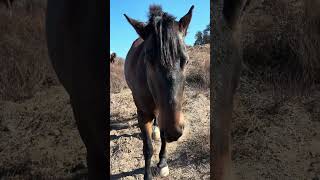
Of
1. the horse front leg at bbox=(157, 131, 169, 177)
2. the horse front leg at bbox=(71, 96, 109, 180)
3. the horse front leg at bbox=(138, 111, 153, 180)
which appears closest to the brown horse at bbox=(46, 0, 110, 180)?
the horse front leg at bbox=(71, 96, 109, 180)

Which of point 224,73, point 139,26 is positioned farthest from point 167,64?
point 139,26

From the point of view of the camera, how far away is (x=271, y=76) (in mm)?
2076

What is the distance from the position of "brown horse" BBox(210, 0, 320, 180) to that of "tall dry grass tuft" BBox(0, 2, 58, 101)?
3.34 feet

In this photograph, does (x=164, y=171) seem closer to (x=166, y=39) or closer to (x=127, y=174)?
→ (x=127, y=174)

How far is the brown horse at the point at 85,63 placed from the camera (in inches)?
84.5

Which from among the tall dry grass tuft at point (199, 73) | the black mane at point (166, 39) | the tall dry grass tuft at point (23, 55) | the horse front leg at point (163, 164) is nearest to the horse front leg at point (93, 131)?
the tall dry grass tuft at point (23, 55)

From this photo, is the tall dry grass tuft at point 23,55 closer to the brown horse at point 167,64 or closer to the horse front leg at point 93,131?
the horse front leg at point 93,131

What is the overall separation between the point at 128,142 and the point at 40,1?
2.61 m

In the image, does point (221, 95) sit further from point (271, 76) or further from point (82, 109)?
point (82, 109)

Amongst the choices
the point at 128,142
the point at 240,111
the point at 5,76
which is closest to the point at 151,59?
the point at 240,111

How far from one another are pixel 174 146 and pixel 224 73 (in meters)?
2.32

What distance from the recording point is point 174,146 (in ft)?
13.9

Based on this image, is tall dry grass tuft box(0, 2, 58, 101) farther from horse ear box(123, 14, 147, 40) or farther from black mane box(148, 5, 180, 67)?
horse ear box(123, 14, 147, 40)

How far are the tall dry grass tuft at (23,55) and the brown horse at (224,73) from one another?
1018 millimetres
